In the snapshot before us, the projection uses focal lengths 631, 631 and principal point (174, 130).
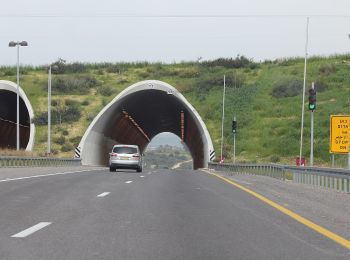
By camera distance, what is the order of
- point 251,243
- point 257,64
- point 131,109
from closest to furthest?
point 251,243, point 131,109, point 257,64

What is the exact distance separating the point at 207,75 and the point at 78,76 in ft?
51.6

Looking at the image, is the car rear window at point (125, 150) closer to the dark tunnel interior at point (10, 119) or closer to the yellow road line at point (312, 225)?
the yellow road line at point (312, 225)

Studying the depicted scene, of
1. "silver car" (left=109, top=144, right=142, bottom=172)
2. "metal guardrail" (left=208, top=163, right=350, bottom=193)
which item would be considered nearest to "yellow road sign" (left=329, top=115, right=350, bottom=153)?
"metal guardrail" (left=208, top=163, right=350, bottom=193)

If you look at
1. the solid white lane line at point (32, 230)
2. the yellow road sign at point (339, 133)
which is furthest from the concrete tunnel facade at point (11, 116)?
the solid white lane line at point (32, 230)

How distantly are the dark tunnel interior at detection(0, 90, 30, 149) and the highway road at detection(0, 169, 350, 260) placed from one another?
4940 cm

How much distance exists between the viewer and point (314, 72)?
2943 inches

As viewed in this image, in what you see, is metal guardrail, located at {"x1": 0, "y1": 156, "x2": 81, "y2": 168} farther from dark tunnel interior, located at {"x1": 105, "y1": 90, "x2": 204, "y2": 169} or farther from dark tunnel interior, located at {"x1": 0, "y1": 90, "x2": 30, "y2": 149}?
dark tunnel interior, located at {"x1": 0, "y1": 90, "x2": 30, "y2": 149}

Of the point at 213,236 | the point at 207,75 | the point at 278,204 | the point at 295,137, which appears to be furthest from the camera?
the point at 207,75

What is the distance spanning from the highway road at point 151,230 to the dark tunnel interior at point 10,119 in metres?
49.4

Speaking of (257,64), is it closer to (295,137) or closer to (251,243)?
(295,137)

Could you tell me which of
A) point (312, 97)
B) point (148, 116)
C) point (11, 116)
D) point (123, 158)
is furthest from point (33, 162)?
point (148, 116)

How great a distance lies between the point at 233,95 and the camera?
6869cm

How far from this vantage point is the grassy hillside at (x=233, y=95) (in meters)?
57.3

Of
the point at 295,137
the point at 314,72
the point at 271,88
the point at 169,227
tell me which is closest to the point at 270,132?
the point at 295,137
